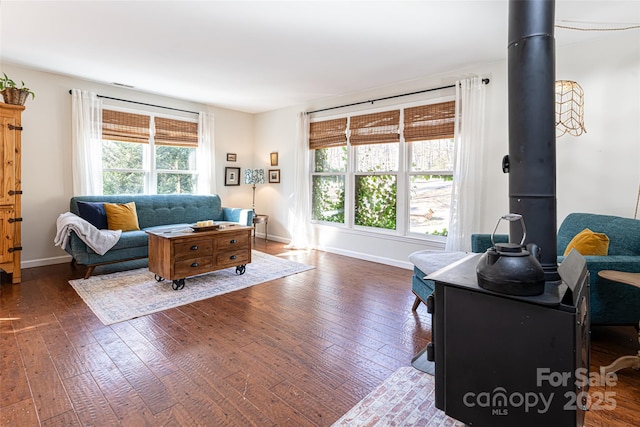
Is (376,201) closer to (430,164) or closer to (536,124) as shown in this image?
(430,164)

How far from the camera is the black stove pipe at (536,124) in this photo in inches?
57.5

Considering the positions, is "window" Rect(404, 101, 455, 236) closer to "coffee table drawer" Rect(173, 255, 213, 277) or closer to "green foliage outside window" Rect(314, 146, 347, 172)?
"green foliage outside window" Rect(314, 146, 347, 172)

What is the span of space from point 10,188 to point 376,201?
4.35 meters

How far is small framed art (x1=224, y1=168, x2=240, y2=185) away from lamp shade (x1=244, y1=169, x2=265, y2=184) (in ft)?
0.93

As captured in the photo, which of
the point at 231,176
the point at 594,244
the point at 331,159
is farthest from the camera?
the point at 231,176

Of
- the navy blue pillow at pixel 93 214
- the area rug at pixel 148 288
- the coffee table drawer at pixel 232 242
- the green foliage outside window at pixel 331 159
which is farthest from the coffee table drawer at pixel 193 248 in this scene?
the green foliage outside window at pixel 331 159

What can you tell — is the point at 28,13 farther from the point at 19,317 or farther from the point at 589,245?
the point at 589,245

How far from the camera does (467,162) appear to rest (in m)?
3.72

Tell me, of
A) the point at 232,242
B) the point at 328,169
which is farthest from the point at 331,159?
the point at 232,242

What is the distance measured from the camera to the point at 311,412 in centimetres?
163

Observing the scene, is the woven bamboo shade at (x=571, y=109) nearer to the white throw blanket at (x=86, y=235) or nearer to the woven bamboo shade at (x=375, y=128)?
the woven bamboo shade at (x=375, y=128)

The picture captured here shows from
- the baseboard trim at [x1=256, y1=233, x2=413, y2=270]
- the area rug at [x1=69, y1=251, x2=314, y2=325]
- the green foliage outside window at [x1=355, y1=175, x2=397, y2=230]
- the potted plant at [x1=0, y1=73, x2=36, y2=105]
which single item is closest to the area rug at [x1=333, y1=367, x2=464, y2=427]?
the area rug at [x1=69, y1=251, x2=314, y2=325]

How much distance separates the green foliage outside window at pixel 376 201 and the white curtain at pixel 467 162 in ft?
3.23

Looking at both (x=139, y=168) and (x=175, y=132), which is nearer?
(x=139, y=168)
